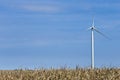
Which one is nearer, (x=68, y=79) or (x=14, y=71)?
(x=68, y=79)

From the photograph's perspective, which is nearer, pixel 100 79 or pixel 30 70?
pixel 100 79

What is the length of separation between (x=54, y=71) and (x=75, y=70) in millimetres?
958

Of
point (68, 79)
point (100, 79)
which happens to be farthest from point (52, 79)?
point (100, 79)

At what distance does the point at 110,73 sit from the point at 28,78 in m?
3.48

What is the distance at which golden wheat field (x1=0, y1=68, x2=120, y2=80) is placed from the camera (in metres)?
18.5

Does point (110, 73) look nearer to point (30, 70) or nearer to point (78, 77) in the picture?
point (78, 77)

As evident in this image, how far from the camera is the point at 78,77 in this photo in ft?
60.2

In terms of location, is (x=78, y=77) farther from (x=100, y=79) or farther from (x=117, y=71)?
(x=117, y=71)

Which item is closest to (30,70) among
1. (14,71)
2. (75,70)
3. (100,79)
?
(14,71)

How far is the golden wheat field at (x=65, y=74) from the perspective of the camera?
1845 centimetres

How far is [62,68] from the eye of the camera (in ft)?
65.6

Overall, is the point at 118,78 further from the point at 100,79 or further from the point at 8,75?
the point at 8,75

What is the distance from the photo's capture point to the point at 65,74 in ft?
61.9

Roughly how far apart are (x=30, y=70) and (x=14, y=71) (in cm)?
78
